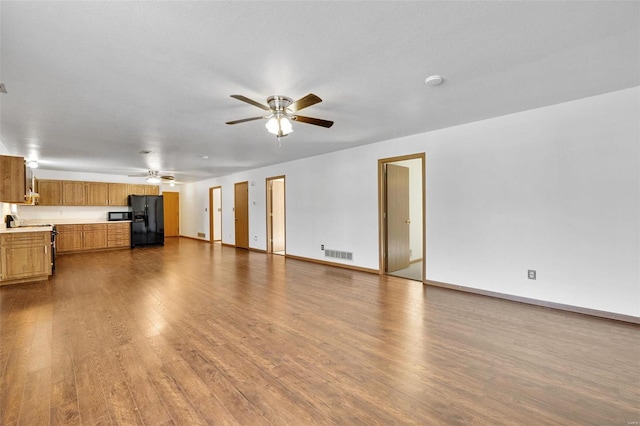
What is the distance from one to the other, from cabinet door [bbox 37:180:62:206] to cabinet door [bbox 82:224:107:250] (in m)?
1.08

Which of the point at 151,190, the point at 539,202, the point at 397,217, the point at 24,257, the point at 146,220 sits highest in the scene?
the point at 151,190

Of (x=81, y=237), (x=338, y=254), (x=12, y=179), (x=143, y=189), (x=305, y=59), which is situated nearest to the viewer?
(x=305, y=59)

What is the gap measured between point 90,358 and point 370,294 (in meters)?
3.17

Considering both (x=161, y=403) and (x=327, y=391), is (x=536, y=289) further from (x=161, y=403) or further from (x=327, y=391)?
(x=161, y=403)

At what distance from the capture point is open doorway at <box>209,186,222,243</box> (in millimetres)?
10492

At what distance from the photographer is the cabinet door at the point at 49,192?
8148mm

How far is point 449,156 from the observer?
14.6 ft

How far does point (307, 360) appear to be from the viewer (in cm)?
236

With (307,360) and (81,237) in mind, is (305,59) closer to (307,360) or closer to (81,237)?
(307,360)

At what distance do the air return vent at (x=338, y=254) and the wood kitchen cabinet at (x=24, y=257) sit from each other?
16.6 ft

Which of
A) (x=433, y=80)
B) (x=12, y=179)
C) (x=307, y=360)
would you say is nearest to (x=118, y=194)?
(x=12, y=179)

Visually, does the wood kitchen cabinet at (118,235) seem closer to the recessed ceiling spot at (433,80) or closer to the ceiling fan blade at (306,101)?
the ceiling fan blade at (306,101)

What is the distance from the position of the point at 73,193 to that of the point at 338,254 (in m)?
8.26

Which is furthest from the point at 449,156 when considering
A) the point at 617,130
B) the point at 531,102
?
the point at 617,130
